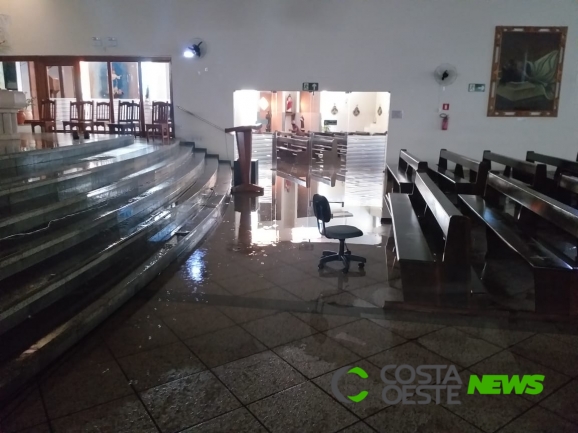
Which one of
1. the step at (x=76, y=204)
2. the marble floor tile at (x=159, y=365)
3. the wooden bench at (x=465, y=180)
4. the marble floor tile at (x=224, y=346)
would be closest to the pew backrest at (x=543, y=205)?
the wooden bench at (x=465, y=180)

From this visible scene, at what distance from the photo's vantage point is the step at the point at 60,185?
129 inches

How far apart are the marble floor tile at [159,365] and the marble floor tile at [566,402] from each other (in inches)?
67.0

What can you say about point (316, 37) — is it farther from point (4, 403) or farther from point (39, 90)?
point (4, 403)

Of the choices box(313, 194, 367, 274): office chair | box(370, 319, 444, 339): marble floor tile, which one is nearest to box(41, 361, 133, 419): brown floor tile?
box(370, 319, 444, 339): marble floor tile

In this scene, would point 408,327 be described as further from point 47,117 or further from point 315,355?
point 47,117

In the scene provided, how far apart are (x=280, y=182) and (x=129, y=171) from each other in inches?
159

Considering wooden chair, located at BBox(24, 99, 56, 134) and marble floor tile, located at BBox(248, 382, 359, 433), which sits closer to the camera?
marble floor tile, located at BBox(248, 382, 359, 433)

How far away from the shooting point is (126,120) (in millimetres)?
9609

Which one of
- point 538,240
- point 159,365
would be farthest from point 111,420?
point 538,240

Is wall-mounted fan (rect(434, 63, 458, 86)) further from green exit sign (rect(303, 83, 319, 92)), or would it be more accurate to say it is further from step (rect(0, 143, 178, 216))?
step (rect(0, 143, 178, 216))

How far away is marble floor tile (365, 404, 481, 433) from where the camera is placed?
75.9 inches

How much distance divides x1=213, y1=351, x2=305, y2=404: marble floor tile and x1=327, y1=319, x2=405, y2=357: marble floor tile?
1.41 feet

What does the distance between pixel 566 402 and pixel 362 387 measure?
944mm

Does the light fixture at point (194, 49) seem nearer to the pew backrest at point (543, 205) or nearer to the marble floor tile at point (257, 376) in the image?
the pew backrest at point (543, 205)
